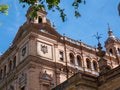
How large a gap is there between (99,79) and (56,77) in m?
11.4

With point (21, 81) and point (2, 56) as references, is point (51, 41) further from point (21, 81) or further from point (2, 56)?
point (2, 56)

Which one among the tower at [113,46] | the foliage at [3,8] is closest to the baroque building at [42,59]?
the tower at [113,46]

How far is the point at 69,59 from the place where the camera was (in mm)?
45344

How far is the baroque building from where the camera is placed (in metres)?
40.4

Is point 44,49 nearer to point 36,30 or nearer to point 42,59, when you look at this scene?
point 42,59

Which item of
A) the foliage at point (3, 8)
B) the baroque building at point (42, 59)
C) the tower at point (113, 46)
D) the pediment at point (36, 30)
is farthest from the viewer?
the tower at point (113, 46)

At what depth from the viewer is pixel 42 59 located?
136 feet

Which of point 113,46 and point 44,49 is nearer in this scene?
point 44,49

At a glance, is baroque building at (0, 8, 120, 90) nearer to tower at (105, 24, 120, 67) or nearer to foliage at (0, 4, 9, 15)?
tower at (105, 24, 120, 67)

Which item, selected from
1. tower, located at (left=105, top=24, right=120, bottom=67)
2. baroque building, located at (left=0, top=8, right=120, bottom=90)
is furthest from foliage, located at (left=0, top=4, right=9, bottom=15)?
tower, located at (left=105, top=24, right=120, bottom=67)

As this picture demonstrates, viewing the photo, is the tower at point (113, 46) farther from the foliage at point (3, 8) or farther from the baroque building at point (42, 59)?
the foliage at point (3, 8)

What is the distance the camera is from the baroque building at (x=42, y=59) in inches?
1591

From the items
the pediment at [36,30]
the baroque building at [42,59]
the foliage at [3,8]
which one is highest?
the pediment at [36,30]

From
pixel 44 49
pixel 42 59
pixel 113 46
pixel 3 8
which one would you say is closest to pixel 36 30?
pixel 44 49
